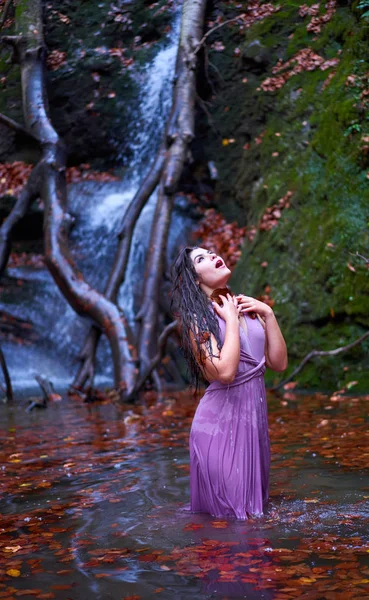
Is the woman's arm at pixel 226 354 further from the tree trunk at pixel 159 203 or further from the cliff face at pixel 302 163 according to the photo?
the tree trunk at pixel 159 203

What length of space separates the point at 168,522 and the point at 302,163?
764 cm

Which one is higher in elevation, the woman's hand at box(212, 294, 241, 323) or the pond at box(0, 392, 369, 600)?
the woman's hand at box(212, 294, 241, 323)

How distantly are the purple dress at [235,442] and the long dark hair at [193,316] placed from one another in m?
0.10

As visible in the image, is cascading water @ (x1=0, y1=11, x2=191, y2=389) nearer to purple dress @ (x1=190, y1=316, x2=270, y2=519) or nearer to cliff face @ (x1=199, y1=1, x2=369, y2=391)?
cliff face @ (x1=199, y1=1, x2=369, y2=391)

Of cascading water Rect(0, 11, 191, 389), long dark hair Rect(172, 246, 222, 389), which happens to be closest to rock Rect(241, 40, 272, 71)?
cascading water Rect(0, 11, 191, 389)

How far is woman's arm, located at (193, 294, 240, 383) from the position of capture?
371cm

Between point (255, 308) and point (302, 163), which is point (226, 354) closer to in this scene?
point (255, 308)

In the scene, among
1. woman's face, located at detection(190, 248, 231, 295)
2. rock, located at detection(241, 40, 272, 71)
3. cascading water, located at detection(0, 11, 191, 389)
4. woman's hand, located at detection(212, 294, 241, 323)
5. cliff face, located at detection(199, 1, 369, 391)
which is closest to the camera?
woman's hand, located at detection(212, 294, 241, 323)

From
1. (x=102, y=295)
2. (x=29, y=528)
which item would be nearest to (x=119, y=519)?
(x=29, y=528)

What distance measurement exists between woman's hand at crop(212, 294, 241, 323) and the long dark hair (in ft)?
0.20

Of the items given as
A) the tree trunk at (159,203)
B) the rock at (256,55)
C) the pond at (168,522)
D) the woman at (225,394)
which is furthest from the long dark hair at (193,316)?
the rock at (256,55)

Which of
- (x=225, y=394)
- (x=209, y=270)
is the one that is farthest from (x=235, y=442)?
(x=209, y=270)

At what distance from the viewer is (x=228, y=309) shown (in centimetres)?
386

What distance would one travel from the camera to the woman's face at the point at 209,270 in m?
3.98
